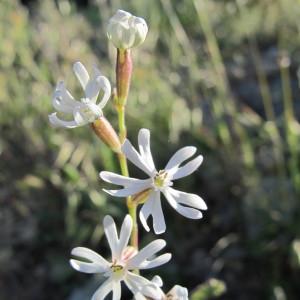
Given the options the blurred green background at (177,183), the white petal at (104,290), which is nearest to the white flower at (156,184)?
the white petal at (104,290)

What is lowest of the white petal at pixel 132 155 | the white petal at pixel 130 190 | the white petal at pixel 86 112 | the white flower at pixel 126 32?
the white petal at pixel 130 190

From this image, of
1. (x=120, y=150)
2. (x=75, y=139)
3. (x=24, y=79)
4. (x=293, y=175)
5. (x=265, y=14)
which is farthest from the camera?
(x=265, y=14)

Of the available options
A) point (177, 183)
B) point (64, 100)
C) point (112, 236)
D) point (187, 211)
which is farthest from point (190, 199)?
point (177, 183)

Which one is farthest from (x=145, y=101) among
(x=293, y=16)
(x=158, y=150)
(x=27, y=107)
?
(x=293, y=16)

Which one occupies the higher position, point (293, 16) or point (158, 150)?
point (293, 16)

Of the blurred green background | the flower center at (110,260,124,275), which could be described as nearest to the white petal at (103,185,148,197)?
the flower center at (110,260,124,275)

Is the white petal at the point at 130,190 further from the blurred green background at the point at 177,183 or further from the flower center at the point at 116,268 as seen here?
the blurred green background at the point at 177,183

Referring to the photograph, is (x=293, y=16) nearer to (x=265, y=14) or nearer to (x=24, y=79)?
(x=265, y=14)
